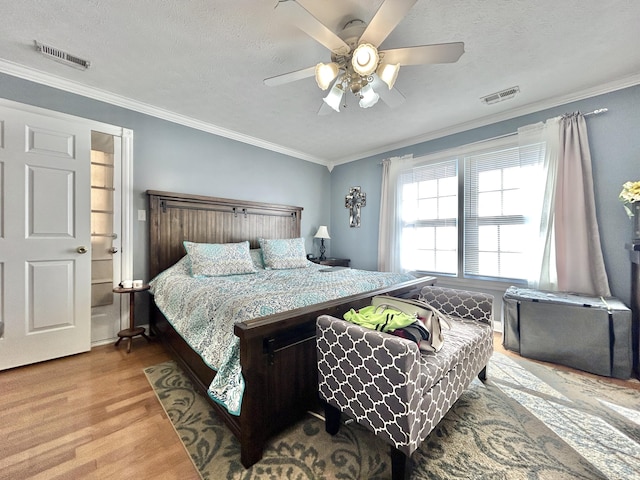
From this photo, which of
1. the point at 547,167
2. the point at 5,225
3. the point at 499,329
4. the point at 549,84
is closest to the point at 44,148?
the point at 5,225

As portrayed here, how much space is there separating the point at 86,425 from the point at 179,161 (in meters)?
2.70

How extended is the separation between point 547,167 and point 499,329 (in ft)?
6.35

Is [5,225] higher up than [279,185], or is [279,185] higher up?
[279,185]

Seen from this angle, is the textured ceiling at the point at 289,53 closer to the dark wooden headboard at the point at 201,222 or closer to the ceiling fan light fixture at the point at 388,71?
the ceiling fan light fixture at the point at 388,71

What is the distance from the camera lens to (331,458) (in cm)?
132

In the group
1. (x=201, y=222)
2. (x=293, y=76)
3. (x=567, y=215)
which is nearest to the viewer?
(x=293, y=76)

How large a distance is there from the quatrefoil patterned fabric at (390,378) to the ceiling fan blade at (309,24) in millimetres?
1603

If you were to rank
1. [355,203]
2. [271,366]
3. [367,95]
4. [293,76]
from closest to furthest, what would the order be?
[271,366] < [293,76] < [367,95] < [355,203]

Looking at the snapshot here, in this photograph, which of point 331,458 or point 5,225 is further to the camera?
point 5,225

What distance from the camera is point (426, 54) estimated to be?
159 centimetres

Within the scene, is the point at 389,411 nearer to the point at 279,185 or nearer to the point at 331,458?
the point at 331,458

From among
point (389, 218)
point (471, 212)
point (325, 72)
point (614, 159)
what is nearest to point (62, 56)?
point (325, 72)

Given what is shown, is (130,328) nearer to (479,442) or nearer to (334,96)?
(334,96)

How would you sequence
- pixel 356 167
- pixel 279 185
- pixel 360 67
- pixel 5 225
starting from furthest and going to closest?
pixel 356 167 < pixel 279 185 < pixel 5 225 < pixel 360 67
